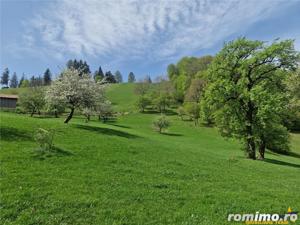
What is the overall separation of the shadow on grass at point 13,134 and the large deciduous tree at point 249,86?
61.5 ft

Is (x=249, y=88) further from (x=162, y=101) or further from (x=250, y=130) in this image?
(x=162, y=101)

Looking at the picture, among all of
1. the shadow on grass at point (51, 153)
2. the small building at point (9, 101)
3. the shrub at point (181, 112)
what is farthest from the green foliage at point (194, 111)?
the shadow on grass at point (51, 153)

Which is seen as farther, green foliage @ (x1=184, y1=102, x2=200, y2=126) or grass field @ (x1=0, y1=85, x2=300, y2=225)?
green foliage @ (x1=184, y1=102, x2=200, y2=126)

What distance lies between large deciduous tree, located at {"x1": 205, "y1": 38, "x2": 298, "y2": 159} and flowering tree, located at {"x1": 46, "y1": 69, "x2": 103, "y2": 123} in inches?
549

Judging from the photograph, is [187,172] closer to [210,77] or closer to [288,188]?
[288,188]

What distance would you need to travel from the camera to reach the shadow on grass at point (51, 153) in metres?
12.2

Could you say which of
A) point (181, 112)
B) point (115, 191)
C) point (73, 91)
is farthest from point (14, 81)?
point (115, 191)

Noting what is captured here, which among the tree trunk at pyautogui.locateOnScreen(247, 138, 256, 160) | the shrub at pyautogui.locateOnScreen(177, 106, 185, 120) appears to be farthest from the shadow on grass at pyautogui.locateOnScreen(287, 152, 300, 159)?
the shrub at pyautogui.locateOnScreen(177, 106, 185, 120)

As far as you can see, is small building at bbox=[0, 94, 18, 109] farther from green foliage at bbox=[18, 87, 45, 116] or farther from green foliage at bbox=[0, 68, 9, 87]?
green foliage at bbox=[0, 68, 9, 87]

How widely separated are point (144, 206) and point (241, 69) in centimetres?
2194

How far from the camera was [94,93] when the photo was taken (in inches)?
1188

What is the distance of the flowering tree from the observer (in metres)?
28.9

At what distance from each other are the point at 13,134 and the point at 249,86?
22768mm

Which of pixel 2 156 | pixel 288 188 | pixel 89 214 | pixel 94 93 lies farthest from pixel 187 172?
pixel 94 93
